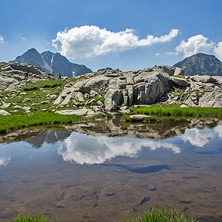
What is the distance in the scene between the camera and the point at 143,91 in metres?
54.8

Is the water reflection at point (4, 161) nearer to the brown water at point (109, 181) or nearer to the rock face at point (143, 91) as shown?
the brown water at point (109, 181)

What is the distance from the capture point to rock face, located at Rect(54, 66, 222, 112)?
50.2m

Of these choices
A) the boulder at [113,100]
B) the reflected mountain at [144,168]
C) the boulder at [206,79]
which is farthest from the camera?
the boulder at [206,79]

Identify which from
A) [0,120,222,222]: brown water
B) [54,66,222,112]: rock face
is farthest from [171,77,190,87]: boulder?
[0,120,222,222]: brown water

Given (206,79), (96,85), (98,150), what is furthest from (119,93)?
(98,150)

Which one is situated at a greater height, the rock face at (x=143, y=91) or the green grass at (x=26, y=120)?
the rock face at (x=143, y=91)

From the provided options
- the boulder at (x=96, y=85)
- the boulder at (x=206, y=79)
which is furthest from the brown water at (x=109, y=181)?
the boulder at (x=206, y=79)

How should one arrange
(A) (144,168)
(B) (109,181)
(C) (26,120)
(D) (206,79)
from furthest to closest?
(D) (206,79), (C) (26,120), (A) (144,168), (B) (109,181)

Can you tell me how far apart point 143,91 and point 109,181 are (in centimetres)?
4881

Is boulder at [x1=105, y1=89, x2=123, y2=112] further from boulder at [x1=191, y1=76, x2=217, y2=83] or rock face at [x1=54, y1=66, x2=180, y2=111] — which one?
boulder at [x1=191, y1=76, x2=217, y2=83]

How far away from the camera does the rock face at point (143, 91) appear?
165 ft

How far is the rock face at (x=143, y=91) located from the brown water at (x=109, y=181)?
116 ft

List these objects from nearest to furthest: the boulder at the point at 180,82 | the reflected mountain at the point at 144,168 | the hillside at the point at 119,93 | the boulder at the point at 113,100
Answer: the reflected mountain at the point at 144,168 → the boulder at the point at 113,100 → the hillside at the point at 119,93 → the boulder at the point at 180,82

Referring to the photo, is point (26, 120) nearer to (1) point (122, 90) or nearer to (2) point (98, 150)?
(2) point (98, 150)
